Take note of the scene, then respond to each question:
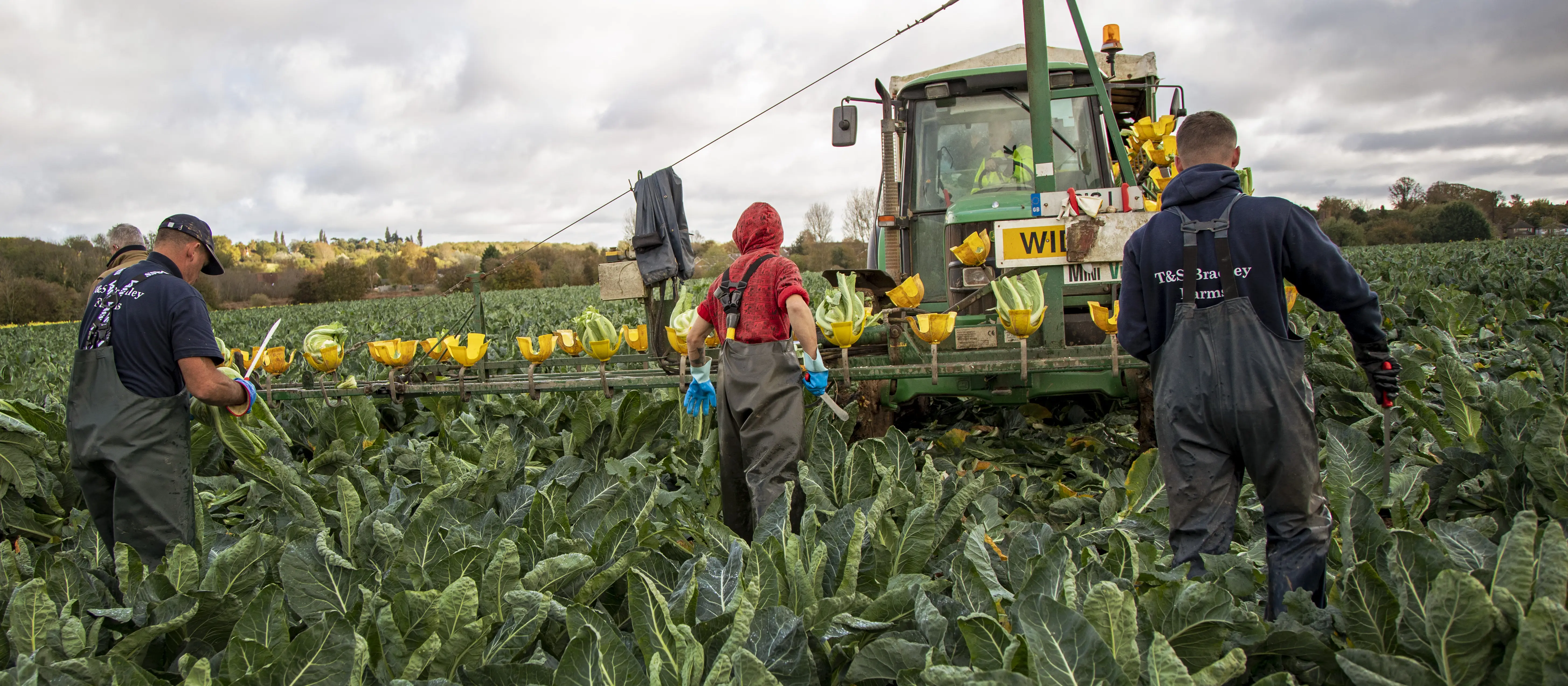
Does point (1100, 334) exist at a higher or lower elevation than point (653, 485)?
higher

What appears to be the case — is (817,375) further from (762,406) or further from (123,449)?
(123,449)

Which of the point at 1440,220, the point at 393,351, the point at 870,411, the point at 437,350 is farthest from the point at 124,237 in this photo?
the point at 1440,220

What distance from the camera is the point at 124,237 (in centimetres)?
376

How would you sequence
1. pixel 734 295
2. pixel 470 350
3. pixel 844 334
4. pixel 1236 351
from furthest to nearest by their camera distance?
pixel 470 350
pixel 844 334
pixel 734 295
pixel 1236 351

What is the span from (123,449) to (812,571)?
265 cm

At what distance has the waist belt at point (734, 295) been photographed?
375 centimetres

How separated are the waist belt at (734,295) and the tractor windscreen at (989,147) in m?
A: 2.92

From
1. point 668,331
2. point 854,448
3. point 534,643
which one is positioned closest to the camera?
point 534,643

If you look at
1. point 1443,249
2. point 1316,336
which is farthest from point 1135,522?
point 1443,249

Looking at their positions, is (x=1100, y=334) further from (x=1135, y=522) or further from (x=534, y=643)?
(x=534, y=643)

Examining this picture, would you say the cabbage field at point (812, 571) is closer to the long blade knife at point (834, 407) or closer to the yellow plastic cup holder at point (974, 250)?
the long blade knife at point (834, 407)

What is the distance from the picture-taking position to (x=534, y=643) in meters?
2.42

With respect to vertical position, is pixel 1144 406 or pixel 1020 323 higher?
pixel 1020 323

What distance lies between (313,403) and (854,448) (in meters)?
4.17
